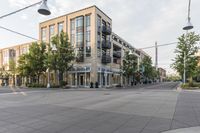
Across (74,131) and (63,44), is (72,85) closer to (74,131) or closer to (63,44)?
(63,44)

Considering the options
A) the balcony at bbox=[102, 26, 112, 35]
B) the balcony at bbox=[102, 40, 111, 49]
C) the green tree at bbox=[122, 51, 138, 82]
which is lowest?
the green tree at bbox=[122, 51, 138, 82]

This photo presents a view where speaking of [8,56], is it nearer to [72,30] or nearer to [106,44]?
[72,30]

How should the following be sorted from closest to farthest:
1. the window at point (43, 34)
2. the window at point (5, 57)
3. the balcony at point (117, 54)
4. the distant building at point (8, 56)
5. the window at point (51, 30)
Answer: the window at point (51, 30)
the window at point (43, 34)
the balcony at point (117, 54)
the distant building at point (8, 56)
the window at point (5, 57)

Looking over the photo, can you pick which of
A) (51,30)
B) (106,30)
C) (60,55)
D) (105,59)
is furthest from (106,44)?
(51,30)

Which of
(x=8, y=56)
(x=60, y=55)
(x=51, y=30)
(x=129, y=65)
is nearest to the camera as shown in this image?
(x=60, y=55)

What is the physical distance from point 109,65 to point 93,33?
9.43 m

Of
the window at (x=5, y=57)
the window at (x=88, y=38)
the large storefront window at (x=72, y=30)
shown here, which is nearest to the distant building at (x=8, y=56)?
the window at (x=5, y=57)

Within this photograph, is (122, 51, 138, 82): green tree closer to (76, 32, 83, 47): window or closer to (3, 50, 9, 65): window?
(76, 32, 83, 47): window

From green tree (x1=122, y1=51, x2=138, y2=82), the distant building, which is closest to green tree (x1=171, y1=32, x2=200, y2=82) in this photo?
green tree (x1=122, y1=51, x2=138, y2=82)

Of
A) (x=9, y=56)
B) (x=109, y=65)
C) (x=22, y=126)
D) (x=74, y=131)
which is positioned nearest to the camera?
(x=74, y=131)

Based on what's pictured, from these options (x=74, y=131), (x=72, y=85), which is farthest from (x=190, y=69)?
(x=74, y=131)

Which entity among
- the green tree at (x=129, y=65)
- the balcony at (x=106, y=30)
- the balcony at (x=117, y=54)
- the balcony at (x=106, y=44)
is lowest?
the green tree at (x=129, y=65)

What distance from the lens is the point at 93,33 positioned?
36250 millimetres

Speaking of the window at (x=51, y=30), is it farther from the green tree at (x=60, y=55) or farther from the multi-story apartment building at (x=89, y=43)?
the green tree at (x=60, y=55)
